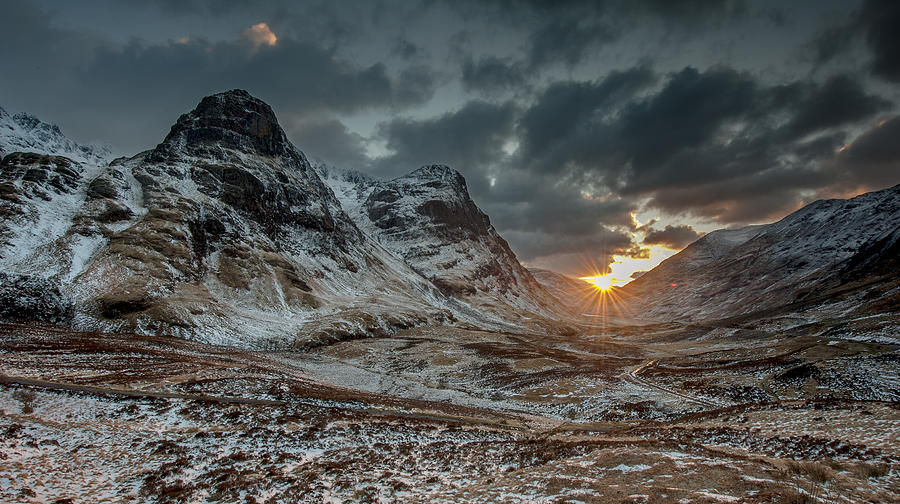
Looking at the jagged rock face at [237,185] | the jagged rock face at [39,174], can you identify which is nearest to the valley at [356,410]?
the jagged rock face at [39,174]

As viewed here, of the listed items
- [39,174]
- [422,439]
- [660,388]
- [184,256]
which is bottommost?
[660,388]

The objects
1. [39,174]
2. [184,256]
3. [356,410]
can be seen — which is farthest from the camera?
[39,174]

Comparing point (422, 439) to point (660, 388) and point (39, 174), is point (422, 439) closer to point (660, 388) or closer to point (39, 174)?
point (660, 388)

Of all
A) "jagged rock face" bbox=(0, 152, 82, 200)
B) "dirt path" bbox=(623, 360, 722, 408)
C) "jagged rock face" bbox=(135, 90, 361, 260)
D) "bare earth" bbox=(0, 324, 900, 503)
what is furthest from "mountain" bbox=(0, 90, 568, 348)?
→ "dirt path" bbox=(623, 360, 722, 408)

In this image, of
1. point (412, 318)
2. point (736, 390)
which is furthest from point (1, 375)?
point (412, 318)

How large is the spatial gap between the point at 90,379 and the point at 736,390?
184 feet

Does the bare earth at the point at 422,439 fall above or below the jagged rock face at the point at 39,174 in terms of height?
below

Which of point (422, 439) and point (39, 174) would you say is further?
point (39, 174)

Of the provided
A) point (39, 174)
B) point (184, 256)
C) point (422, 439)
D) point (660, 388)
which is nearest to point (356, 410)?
point (422, 439)

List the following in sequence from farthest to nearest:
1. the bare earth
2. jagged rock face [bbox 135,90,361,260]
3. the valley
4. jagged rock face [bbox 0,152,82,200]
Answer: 1. jagged rock face [bbox 135,90,361,260]
2. jagged rock face [bbox 0,152,82,200]
3. the valley
4. the bare earth

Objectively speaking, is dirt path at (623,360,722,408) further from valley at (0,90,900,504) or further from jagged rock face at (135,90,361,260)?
jagged rock face at (135,90,361,260)

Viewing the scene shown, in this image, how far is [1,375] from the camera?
1082 inches

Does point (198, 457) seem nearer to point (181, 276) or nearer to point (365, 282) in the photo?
point (181, 276)

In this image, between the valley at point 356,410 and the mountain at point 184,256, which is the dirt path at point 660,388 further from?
the mountain at point 184,256
